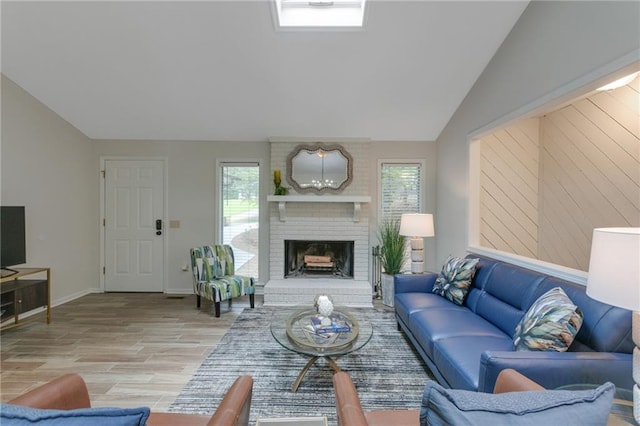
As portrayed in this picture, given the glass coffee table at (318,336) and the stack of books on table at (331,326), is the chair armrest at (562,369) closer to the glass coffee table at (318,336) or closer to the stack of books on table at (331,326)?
the glass coffee table at (318,336)

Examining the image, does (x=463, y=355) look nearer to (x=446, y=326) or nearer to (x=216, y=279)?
(x=446, y=326)

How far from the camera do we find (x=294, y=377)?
2.35m

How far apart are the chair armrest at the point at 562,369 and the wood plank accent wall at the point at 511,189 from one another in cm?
239

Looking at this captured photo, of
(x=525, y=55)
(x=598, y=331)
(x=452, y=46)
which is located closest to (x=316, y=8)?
(x=452, y=46)

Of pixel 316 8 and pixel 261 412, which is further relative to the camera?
pixel 316 8

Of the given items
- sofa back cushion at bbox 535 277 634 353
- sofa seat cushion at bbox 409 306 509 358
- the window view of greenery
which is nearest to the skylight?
the window view of greenery

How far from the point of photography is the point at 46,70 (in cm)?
335

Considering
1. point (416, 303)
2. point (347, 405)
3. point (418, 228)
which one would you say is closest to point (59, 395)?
point (347, 405)

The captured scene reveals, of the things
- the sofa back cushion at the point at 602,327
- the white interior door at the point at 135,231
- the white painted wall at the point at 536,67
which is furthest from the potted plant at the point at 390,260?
the white interior door at the point at 135,231

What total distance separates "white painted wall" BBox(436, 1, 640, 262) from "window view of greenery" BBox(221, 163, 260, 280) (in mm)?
2941

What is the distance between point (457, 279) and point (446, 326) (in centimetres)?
75

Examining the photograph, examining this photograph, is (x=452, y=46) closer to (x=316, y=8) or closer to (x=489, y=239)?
(x=316, y=8)

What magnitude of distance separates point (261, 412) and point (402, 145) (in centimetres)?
406

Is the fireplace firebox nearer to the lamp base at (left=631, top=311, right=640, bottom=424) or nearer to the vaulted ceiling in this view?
the vaulted ceiling
